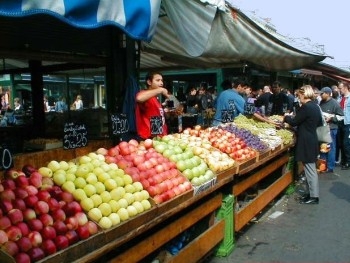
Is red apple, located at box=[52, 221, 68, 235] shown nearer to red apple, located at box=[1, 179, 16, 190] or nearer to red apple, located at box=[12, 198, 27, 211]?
red apple, located at box=[12, 198, 27, 211]

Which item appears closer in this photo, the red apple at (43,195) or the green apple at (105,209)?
the red apple at (43,195)

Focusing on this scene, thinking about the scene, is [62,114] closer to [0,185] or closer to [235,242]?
[235,242]

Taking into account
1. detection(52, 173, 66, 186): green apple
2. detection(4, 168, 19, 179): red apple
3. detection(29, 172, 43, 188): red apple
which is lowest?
detection(52, 173, 66, 186): green apple

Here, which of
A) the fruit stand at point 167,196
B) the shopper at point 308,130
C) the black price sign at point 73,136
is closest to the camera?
the fruit stand at point 167,196

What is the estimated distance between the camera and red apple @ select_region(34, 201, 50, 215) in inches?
102

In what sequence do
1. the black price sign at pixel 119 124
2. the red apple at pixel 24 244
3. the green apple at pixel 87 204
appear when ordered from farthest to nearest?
the black price sign at pixel 119 124
the green apple at pixel 87 204
the red apple at pixel 24 244

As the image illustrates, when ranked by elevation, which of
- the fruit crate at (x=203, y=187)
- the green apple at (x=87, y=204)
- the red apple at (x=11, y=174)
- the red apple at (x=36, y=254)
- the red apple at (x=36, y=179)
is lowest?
the fruit crate at (x=203, y=187)

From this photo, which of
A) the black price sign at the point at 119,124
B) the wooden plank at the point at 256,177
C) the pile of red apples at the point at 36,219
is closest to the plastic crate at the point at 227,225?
the wooden plank at the point at 256,177

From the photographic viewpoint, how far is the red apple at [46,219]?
2.52 metres

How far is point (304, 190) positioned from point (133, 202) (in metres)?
5.82

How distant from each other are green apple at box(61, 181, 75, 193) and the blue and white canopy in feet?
3.70

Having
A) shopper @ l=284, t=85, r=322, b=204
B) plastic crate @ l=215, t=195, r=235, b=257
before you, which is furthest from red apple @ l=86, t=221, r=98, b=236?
shopper @ l=284, t=85, r=322, b=204

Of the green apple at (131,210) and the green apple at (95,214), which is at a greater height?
the green apple at (95,214)

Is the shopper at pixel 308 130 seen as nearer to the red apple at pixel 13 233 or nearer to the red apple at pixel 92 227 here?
the red apple at pixel 92 227
